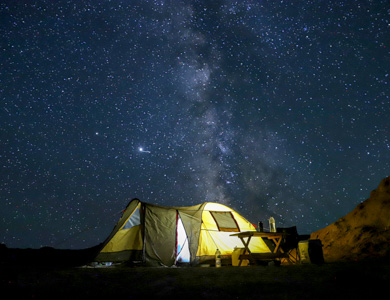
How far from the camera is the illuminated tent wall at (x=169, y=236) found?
6578mm

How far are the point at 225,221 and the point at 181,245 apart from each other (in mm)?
1716

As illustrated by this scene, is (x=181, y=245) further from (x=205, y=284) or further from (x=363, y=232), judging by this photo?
(x=363, y=232)

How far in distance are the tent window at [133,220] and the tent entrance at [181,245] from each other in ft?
3.69

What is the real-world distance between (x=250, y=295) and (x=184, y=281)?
85cm

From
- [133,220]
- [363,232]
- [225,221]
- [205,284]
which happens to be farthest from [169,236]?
[363,232]

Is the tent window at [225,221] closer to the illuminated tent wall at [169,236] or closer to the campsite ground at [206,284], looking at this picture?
the illuminated tent wall at [169,236]

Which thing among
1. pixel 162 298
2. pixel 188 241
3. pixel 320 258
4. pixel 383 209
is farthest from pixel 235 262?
pixel 383 209

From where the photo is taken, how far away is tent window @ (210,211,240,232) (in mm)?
8023

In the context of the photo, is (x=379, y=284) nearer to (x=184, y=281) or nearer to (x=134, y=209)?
(x=184, y=281)

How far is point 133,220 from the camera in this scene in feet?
23.3

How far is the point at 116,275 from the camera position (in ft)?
11.4

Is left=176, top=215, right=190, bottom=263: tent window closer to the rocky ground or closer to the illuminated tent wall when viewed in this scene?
the illuminated tent wall

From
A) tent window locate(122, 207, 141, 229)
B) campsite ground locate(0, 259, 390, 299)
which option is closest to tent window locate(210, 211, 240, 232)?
tent window locate(122, 207, 141, 229)

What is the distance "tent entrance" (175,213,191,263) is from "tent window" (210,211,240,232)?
117cm
